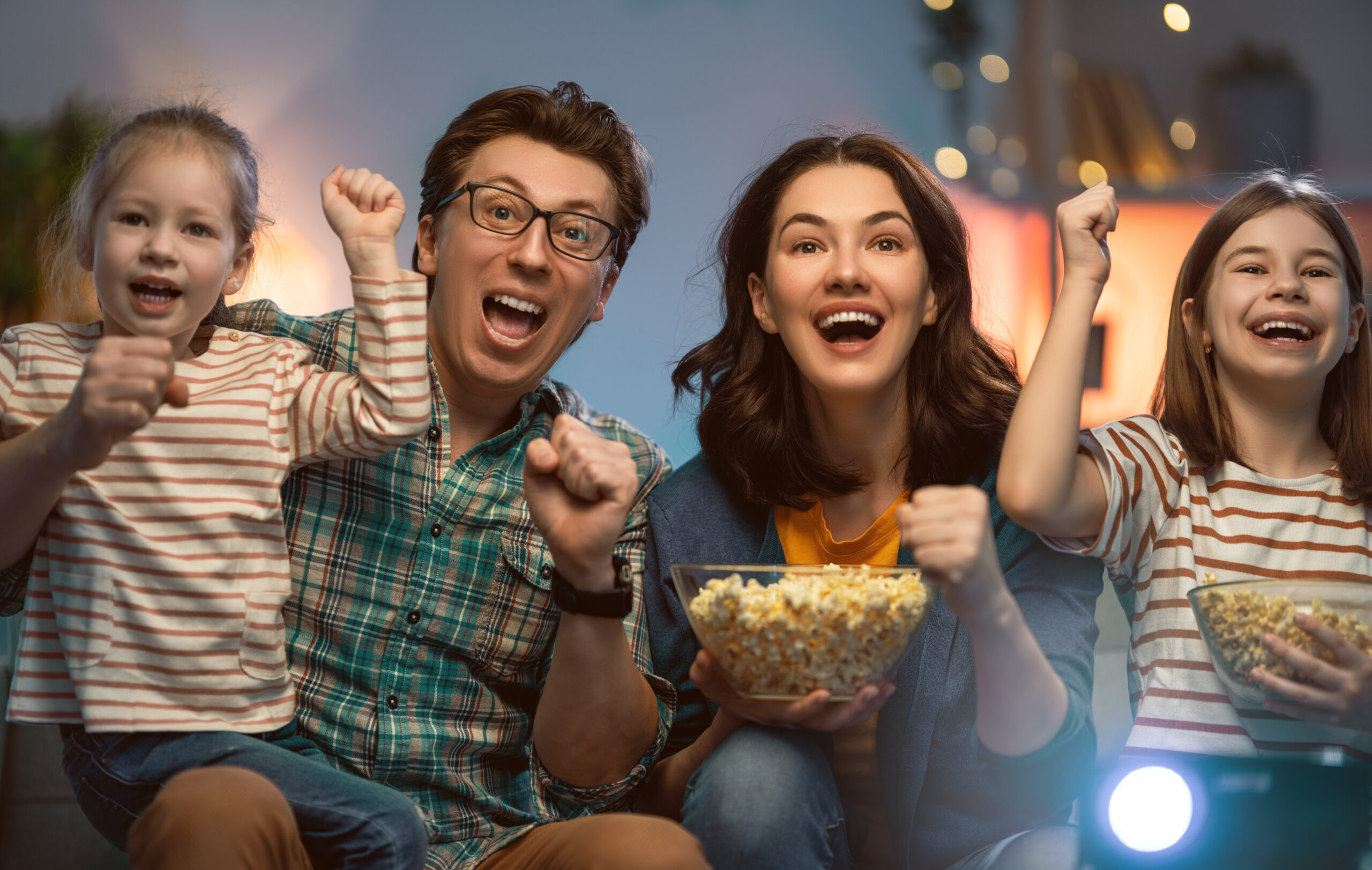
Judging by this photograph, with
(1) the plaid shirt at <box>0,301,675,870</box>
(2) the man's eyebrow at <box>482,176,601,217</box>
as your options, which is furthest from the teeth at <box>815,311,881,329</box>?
(1) the plaid shirt at <box>0,301,675,870</box>

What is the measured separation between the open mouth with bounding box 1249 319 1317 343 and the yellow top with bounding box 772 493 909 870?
45 centimetres

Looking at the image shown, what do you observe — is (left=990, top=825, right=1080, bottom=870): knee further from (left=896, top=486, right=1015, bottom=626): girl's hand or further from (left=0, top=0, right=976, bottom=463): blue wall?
(left=0, top=0, right=976, bottom=463): blue wall

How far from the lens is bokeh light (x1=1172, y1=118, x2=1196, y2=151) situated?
3.25 m

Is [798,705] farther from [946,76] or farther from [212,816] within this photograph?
[946,76]

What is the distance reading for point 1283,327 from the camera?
125cm

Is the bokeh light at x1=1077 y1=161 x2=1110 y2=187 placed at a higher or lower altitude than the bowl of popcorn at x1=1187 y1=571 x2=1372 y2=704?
higher

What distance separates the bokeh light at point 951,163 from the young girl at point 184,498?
2.75 metres

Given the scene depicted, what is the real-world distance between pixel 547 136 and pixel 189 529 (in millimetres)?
676

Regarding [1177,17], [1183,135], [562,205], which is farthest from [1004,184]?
[562,205]

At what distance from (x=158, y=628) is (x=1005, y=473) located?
2.82ft

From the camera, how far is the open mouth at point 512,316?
1.34m

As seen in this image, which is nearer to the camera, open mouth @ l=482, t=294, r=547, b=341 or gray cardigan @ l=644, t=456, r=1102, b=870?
gray cardigan @ l=644, t=456, r=1102, b=870

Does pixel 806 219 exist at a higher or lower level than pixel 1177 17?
lower

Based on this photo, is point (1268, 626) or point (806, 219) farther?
point (806, 219)
